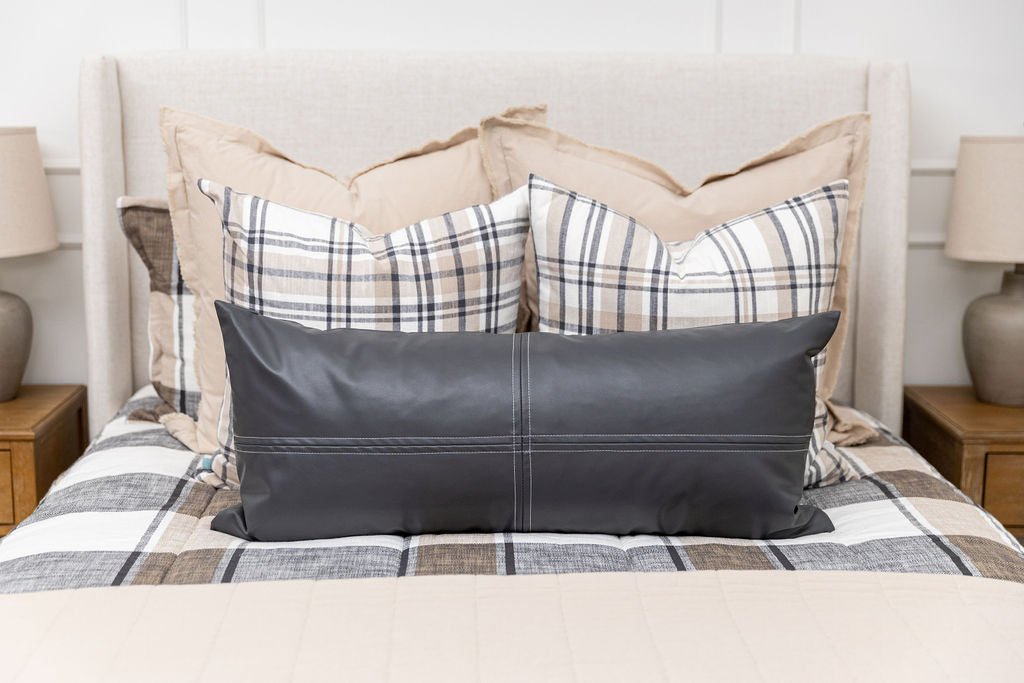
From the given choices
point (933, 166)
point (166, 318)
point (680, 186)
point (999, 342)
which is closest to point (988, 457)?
point (999, 342)

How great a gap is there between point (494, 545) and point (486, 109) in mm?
1012

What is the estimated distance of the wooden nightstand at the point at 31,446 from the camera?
1.67 meters

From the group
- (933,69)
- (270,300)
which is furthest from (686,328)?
(933,69)

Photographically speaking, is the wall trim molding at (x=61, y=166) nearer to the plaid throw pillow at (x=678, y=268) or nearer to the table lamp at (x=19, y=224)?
the table lamp at (x=19, y=224)

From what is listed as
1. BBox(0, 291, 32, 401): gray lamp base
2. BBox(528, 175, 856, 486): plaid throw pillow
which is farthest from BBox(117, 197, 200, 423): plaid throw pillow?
BBox(528, 175, 856, 486): plaid throw pillow

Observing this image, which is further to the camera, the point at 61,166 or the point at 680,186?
the point at 61,166

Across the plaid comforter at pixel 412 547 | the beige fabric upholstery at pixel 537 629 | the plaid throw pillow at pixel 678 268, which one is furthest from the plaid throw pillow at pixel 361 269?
the beige fabric upholstery at pixel 537 629

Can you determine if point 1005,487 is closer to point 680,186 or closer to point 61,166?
point 680,186

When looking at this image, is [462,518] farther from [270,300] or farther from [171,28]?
[171,28]

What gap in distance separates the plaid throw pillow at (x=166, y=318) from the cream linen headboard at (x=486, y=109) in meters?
0.22

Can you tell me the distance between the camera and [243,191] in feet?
4.90

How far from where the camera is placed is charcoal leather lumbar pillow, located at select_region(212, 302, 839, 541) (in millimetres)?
1096

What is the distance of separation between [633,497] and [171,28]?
1.47 meters

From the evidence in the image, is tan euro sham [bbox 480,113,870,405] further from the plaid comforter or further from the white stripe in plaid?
the white stripe in plaid
